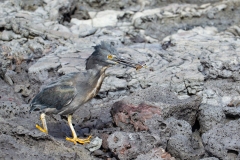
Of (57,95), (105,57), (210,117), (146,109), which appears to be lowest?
(210,117)

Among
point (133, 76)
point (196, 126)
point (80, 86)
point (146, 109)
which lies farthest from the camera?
point (133, 76)

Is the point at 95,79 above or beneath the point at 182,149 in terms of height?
above

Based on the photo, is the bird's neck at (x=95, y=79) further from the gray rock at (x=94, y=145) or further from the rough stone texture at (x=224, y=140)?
the rough stone texture at (x=224, y=140)

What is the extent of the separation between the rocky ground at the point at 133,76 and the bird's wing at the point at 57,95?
0.30 m

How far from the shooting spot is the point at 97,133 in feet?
17.7

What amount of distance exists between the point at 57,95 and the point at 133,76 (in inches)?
73.7

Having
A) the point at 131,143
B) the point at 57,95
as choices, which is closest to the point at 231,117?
the point at 131,143

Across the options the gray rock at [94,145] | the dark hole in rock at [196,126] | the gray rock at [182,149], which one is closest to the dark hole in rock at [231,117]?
the dark hole in rock at [196,126]

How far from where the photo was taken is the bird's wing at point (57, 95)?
494 cm

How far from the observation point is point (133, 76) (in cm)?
668

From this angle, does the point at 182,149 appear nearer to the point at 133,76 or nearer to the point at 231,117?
the point at 231,117

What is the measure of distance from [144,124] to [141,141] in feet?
0.92

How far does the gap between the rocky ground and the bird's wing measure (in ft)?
0.97

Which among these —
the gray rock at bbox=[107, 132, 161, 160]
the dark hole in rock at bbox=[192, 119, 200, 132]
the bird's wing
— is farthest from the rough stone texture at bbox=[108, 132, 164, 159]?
the dark hole in rock at bbox=[192, 119, 200, 132]
